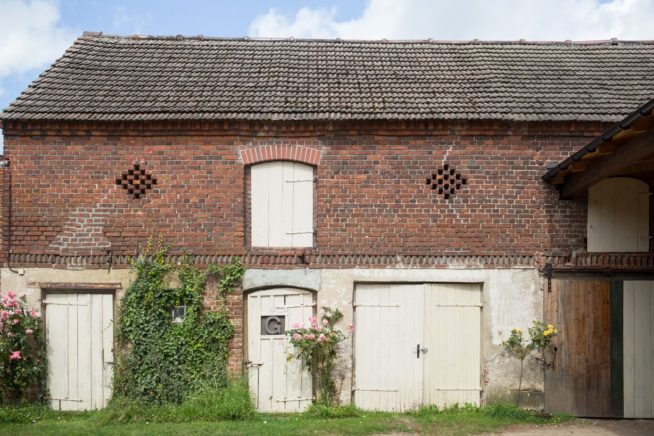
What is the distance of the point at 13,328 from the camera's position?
8.23 meters

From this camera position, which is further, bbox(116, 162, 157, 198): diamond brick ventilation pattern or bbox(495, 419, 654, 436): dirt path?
bbox(116, 162, 157, 198): diamond brick ventilation pattern

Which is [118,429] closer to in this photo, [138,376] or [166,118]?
[138,376]

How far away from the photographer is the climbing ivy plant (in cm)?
833

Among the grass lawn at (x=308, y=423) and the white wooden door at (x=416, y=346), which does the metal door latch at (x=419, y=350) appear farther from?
the grass lawn at (x=308, y=423)

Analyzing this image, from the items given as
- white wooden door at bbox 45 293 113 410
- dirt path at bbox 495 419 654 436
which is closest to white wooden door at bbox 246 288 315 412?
white wooden door at bbox 45 293 113 410

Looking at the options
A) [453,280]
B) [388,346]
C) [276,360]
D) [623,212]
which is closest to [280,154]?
[276,360]

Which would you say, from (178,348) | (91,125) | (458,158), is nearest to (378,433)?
(178,348)

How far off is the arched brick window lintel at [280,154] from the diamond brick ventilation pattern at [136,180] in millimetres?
1719

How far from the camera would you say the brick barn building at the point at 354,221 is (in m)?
8.50

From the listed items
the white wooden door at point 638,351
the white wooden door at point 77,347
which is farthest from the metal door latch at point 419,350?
the white wooden door at point 77,347

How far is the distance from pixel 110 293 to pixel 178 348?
1566 millimetres

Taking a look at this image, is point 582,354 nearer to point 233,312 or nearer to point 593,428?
point 593,428

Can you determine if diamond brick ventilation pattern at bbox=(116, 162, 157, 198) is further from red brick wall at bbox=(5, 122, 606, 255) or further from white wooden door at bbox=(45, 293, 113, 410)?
white wooden door at bbox=(45, 293, 113, 410)

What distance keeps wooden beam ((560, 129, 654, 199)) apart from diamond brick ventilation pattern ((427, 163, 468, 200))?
1.70 meters
